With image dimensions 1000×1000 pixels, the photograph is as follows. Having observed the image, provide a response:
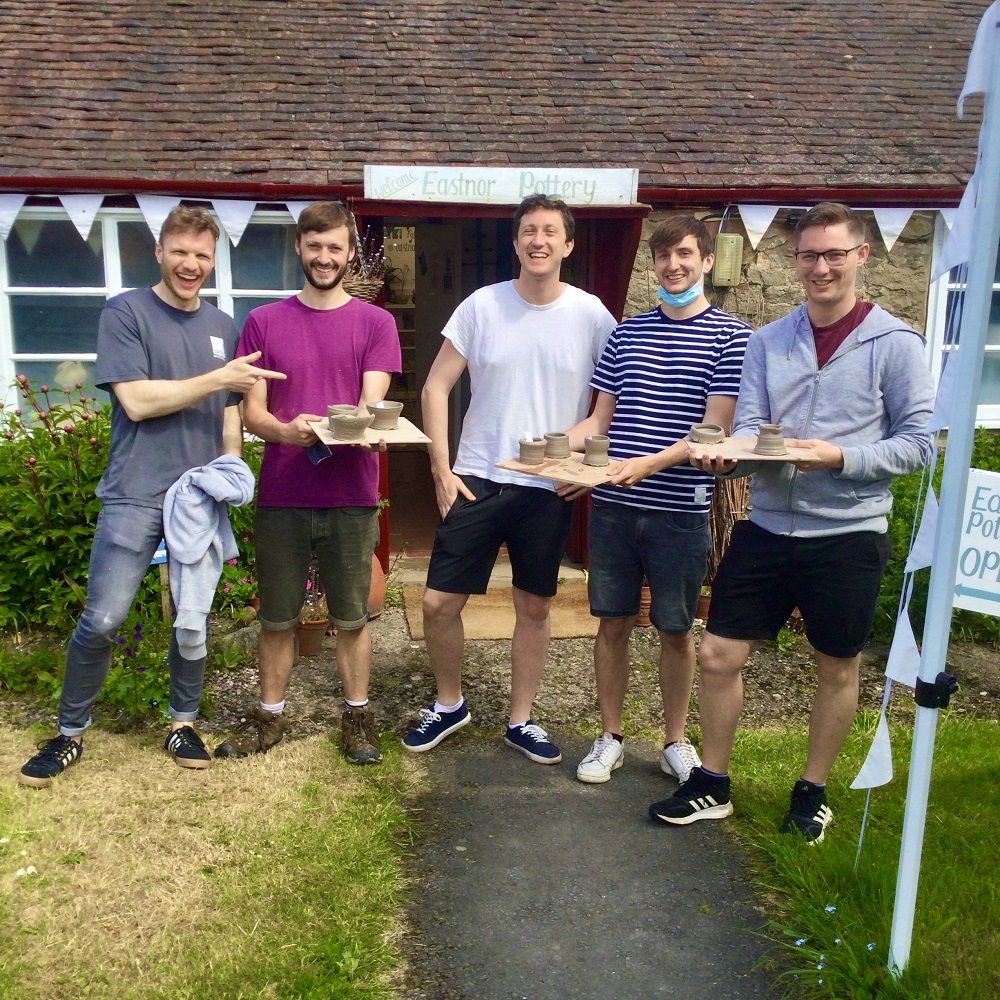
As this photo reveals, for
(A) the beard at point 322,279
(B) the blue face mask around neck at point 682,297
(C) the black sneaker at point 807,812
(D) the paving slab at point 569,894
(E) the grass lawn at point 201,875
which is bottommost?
(D) the paving slab at point 569,894

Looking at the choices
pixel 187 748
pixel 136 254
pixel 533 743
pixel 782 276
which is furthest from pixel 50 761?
pixel 782 276

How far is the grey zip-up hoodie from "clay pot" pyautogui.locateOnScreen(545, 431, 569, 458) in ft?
1.91

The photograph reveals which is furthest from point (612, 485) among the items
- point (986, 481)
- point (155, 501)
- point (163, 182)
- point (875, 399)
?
point (163, 182)

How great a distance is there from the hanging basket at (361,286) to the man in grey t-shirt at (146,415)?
2012 millimetres

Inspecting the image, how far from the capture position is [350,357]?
150 inches

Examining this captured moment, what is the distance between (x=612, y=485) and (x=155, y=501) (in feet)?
5.44

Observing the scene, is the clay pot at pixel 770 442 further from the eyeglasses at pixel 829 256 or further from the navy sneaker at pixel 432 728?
the navy sneaker at pixel 432 728

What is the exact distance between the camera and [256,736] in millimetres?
4141

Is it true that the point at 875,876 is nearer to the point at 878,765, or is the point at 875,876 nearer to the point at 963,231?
the point at 878,765

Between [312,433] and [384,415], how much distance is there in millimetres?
268

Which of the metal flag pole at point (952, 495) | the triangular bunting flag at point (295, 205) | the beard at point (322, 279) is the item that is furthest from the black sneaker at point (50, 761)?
the triangular bunting flag at point (295, 205)

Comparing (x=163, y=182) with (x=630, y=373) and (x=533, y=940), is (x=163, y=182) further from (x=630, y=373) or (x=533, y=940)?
(x=533, y=940)

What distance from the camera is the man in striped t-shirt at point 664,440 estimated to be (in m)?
3.59

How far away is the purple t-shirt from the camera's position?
3.77 meters
